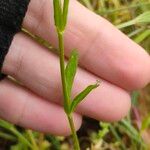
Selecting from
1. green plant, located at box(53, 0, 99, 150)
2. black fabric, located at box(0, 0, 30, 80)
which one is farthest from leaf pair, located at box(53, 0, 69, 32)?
black fabric, located at box(0, 0, 30, 80)

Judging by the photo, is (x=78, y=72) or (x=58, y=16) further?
(x=78, y=72)

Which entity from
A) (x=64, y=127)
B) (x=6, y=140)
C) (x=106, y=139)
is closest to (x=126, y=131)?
(x=106, y=139)

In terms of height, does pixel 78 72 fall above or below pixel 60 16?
below

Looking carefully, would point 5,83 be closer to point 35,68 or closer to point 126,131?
point 35,68

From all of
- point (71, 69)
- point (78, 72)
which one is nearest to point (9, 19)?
point (78, 72)

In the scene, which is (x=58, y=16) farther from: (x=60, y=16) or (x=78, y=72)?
(x=78, y=72)

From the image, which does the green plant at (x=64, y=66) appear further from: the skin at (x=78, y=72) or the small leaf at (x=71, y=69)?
the skin at (x=78, y=72)

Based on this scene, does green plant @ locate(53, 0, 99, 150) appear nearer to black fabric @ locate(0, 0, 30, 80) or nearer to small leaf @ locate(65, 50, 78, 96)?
small leaf @ locate(65, 50, 78, 96)
